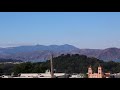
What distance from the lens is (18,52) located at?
4766 millimetres

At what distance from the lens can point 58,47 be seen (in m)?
5.12

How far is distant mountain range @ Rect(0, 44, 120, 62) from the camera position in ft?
14.1

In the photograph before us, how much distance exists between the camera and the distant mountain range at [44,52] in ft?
14.1

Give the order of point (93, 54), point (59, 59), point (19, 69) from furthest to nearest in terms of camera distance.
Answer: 1. point (59, 59)
2. point (93, 54)
3. point (19, 69)

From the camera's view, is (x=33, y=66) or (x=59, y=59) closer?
(x=33, y=66)

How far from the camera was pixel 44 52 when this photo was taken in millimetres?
4641
